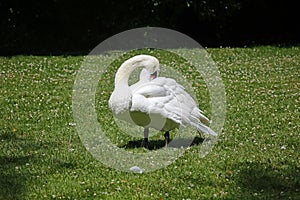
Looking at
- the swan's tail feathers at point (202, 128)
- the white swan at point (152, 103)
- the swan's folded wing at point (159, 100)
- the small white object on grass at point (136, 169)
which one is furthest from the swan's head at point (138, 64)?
the small white object on grass at point (136, 169)

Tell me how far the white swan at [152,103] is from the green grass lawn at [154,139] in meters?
0.48

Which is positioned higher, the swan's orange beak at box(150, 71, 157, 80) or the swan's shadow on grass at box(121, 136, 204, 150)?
the swan's orange beak at box(150, 71, 157, 80)

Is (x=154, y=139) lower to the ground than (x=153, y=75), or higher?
lower

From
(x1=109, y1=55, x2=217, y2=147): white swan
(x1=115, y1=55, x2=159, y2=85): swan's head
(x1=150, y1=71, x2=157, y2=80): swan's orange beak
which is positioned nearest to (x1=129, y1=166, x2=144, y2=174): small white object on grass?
(x1=109, y1=55, x2=217, y2=147): white swan

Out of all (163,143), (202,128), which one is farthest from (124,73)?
(202,128)

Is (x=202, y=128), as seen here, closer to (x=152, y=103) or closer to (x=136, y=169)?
(x=152, y=103)

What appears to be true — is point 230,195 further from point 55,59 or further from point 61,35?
point 61,35

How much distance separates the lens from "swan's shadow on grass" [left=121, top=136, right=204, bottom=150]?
8202 millimetres

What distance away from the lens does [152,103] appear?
7742 mm

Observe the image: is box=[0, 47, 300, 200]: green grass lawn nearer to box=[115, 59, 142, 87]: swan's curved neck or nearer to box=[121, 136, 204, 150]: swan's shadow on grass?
box=[121, 136, 204, 150]: swan's shadow on grass

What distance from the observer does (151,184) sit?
6676 mm

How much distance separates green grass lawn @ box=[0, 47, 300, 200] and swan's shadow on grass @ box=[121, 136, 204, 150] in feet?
0.65

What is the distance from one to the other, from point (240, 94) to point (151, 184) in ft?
18.6

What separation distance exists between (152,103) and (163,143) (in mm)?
897
